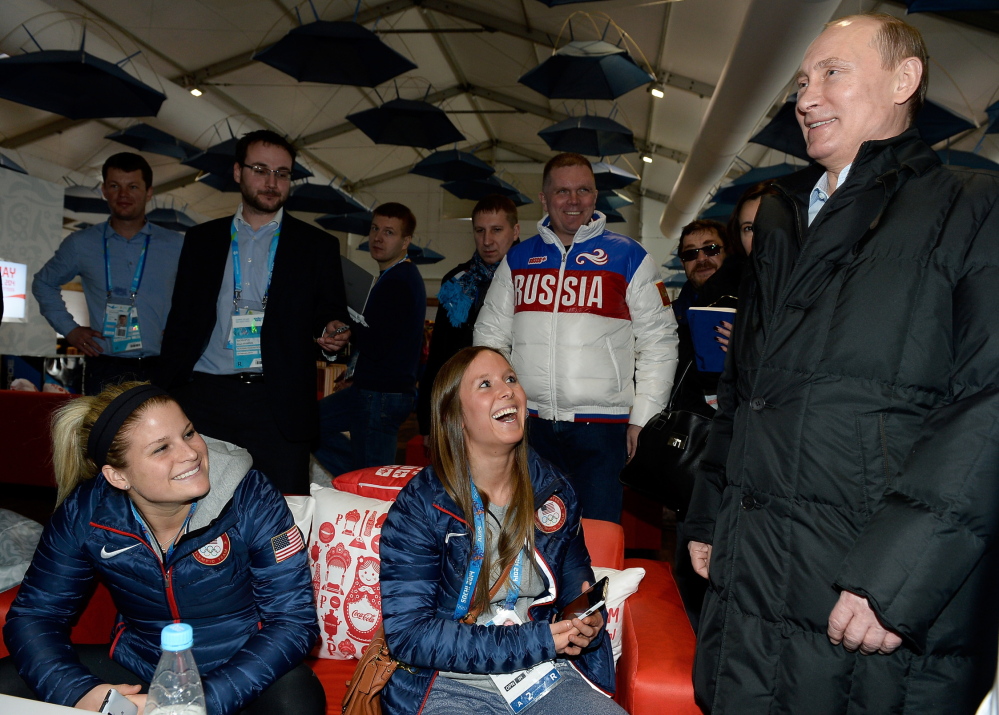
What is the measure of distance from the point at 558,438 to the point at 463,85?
1430 cm

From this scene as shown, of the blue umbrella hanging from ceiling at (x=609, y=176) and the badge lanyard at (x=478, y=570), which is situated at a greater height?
the blue umbrella hanging from ceiling at (x=609, y=176)

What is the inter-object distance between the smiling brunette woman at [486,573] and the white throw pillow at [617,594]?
117 mm

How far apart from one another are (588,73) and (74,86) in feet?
13.6

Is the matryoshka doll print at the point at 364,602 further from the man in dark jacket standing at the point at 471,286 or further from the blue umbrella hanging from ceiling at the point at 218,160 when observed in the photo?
the blue umbrella hanging from ceiling at the point at 218,160

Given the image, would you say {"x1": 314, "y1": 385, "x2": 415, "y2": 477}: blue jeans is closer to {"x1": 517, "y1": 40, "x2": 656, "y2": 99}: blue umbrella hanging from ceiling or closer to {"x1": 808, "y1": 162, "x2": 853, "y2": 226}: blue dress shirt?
{"x1": 808, "y1": 162, "x2": 853, "y2": 226}: blue dress shirt

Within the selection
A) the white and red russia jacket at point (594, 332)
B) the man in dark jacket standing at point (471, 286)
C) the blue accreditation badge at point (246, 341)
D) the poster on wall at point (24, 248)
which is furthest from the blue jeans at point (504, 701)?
the poster on wall at point (24, 248)

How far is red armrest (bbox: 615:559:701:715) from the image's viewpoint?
1.59 metres

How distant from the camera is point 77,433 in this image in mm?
1700

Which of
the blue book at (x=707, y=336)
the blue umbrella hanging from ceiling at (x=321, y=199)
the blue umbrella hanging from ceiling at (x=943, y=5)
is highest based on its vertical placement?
the blue umbrella hanging from ceiling at (x=943, y=5)

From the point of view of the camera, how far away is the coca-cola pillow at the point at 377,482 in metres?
2.11

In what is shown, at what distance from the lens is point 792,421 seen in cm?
119

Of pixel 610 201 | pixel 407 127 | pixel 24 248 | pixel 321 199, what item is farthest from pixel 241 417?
pixel 24 248

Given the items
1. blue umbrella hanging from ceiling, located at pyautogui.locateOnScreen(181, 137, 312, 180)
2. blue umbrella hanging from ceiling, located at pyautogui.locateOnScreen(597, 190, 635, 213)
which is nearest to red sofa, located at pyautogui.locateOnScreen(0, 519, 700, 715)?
blue umbrella hanging from ceiling, located at pyautogui.locateOnScreen(181, 137, 312, 180)

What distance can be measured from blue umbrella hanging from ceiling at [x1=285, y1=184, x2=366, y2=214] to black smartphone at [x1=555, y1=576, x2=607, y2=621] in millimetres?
9622
